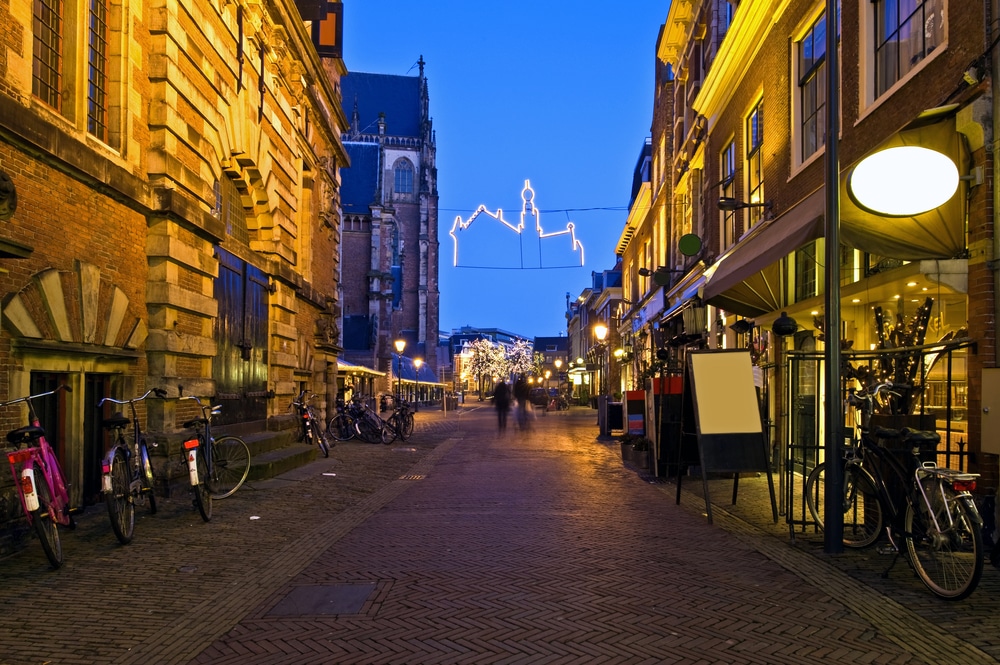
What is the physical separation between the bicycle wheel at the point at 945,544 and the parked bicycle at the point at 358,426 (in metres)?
15.6

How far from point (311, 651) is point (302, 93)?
52.1 feet

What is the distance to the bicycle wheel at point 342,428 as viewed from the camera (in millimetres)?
20406

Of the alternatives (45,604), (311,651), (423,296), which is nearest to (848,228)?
(311,651)

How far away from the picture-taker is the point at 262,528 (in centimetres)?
777

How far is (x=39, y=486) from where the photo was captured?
584 cm

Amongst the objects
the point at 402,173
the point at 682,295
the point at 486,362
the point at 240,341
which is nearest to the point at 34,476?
the point at 240,341

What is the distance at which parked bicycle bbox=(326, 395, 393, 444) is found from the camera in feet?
→ 65.9

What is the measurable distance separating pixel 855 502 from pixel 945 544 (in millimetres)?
→ 1647

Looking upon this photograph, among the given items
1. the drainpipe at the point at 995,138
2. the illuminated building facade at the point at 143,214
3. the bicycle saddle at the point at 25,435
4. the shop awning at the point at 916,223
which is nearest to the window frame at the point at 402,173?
the illuminated building facade at the point at 143,214

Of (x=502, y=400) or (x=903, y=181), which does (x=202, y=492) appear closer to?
(x=903, y=181)

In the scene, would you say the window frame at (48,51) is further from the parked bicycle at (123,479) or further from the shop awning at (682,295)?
the shop awning at (682,295)

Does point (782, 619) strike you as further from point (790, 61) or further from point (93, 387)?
point (790, 61)

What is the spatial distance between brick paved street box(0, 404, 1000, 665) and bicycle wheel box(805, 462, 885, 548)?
196 millimetres

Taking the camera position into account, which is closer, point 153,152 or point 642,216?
point 153,152
